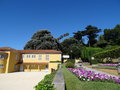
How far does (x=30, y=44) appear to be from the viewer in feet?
156

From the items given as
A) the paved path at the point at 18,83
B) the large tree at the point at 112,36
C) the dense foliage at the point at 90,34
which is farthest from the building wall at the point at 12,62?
the large tree at the point at 112,36

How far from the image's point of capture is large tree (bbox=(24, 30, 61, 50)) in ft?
150

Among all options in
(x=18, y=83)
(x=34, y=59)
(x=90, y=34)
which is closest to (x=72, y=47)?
(x=90, y=34)

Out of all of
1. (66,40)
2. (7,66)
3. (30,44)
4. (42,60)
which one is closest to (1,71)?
(7,66)

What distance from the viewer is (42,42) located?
47.1 meters

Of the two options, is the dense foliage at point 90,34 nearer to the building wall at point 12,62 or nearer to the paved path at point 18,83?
the building wall at point 12,62

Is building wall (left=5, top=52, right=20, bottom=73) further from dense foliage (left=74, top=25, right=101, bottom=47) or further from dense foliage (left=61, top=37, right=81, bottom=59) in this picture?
dense foliage (left=74, top=25, right=101, bottom=47)

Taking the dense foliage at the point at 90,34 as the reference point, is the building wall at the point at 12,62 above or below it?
below

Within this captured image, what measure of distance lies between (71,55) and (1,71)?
3096 cm

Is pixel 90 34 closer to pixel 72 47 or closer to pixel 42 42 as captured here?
pixel 72 47

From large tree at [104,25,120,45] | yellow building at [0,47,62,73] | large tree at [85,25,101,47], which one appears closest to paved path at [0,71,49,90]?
yellow building at [0,47,62,73]

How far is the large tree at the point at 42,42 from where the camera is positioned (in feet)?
150

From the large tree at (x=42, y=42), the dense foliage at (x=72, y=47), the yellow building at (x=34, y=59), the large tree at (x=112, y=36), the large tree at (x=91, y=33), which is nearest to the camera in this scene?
the yellow building at (x=34, y=59)

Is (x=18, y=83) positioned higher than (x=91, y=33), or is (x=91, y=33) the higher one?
(x=91, y=33)
